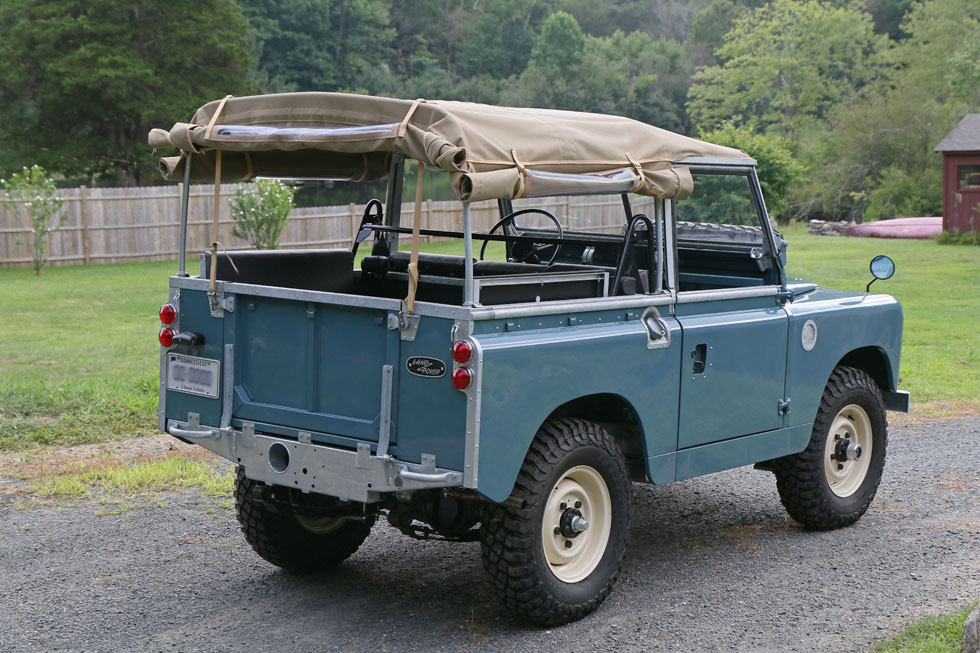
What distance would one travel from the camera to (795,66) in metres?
64.2

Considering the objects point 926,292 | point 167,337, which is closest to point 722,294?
point 167,337

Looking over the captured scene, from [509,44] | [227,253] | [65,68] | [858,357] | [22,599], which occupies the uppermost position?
[509,44]

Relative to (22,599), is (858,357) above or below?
above

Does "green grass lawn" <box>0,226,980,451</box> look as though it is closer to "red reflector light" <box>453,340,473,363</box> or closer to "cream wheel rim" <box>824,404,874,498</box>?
"cream wheel rim" <box>824,404,874,498</box>

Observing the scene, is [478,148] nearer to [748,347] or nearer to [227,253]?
[227,253]

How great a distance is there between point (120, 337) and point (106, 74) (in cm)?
2739

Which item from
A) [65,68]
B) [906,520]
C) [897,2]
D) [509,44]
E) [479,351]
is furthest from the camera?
[509,44]

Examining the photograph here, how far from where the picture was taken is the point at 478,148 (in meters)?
4.66

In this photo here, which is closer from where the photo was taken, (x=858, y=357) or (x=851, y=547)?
(x=851, y=547)

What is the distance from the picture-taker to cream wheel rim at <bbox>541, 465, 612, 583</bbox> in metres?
5.09

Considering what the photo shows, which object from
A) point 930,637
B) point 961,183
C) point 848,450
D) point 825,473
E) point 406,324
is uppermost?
point 961,183

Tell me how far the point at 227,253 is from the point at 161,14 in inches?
1555

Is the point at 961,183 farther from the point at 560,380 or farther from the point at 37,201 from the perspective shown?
the point at 560,380

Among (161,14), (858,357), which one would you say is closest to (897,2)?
(161,14)
